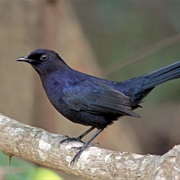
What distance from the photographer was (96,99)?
4.76 m

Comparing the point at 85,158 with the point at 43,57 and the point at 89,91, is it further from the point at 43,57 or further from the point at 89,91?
the point at 43,57

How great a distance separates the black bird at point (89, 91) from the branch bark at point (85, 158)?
36 centimetres

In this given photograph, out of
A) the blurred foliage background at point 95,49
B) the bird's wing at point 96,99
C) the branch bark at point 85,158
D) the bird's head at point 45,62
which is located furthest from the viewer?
the blurred foliage background at point 95,49

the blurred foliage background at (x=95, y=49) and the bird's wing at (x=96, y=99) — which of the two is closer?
the bird's wing at (x=96, y=99)

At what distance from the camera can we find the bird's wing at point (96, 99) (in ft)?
15.4

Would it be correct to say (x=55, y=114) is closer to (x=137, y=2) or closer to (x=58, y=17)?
(x=58, y=17)

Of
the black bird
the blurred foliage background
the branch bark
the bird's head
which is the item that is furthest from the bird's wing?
the blurred foliage background

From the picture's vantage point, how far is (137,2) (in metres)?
9.52

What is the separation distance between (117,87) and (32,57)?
0.71 meters

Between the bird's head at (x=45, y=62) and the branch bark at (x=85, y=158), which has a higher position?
the bird's head at (x=45, y=62)

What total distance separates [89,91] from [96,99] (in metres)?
0.09

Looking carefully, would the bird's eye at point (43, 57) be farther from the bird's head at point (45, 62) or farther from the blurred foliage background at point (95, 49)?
the blurred foliage background at point (95, 49)

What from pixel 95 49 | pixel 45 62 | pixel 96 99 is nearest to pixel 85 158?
pixel 96 99

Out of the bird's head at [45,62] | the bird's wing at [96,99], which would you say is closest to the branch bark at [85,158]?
the bird's wing at [96,99]
